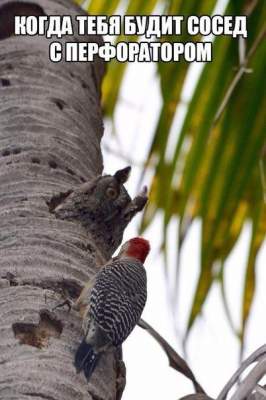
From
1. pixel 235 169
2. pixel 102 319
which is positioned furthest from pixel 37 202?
pixel 235 169

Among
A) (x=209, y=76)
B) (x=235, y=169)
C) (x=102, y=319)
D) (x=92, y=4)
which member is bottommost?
(x=102, y=319)

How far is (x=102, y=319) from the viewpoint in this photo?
264 centimetres

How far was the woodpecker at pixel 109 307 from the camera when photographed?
222 centimetres

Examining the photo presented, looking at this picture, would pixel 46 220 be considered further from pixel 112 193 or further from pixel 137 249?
pixel 137 249

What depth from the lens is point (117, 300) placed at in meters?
2.77

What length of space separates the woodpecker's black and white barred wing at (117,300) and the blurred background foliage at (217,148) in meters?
0.15

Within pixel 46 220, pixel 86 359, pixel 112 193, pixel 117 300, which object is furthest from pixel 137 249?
pixel 86 359

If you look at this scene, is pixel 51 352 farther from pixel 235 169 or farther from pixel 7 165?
pixel 235 169

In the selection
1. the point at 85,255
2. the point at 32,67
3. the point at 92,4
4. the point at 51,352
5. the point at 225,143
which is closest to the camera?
the point at 51,352

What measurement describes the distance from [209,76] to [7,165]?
60 cm

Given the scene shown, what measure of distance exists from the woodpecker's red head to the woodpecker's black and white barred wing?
13.9 inches

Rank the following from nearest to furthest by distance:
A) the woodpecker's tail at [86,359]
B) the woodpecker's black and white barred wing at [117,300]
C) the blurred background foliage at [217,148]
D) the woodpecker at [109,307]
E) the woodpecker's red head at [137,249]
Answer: the woodpecker's tail at [86,359] < the woodpecker at [109,307] < the woodpecker's black and white barred wing at [117,300] < the blurred background foliage at [217,148] < the woodpecker's red head at [137,249]

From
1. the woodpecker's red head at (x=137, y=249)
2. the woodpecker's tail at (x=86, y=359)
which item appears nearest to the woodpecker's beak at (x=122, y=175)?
the woodpecker's tail at (x=86, y=359)

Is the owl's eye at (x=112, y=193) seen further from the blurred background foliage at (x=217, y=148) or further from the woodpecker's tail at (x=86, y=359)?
the woodpecker's tail at (x=86, y=359)
